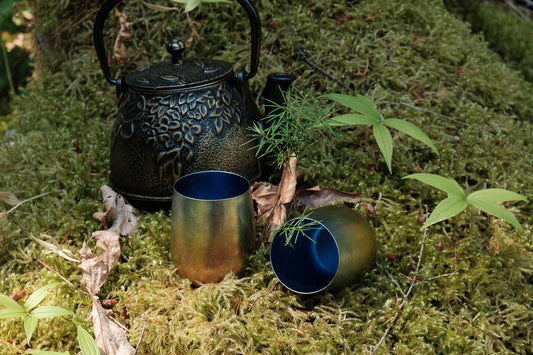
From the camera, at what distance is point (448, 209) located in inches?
55.6

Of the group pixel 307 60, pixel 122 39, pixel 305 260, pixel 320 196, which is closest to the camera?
pixel 305 260

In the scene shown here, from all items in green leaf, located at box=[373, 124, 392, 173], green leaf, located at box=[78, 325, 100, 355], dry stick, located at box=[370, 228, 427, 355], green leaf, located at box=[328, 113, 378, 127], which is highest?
green leaf, located at box=[328, 113, 378, 127]

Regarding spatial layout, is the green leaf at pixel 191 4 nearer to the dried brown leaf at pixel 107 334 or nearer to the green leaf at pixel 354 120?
the green leaf at pixel 354 120

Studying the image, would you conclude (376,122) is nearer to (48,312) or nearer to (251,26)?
(251,26)

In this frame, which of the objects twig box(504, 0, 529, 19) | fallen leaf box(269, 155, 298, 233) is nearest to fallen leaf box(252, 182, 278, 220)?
fallen leaf box(269, 155, 298, 233)

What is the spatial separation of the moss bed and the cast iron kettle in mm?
226

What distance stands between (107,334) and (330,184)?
1.15 meters

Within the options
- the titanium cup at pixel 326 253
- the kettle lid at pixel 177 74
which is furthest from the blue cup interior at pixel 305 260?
the kettle lid at pixel 177 74

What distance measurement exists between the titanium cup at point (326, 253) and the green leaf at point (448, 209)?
8.9 inches

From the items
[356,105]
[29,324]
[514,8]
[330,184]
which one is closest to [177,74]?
[356,105]

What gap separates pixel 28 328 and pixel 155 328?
377 mm

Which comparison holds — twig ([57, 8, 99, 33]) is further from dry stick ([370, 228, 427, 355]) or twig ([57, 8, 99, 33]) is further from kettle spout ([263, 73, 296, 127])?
dry stick ([370, 228, 427, 355])

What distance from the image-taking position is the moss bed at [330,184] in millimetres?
1419

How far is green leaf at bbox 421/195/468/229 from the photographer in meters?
1.37
